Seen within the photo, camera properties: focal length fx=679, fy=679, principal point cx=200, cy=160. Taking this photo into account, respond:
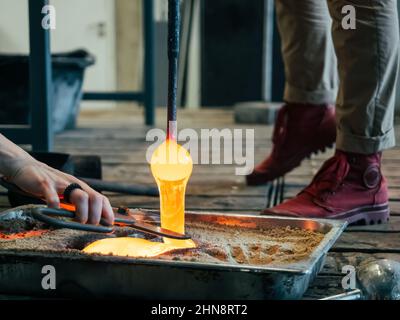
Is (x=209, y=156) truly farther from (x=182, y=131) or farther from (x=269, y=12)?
(x=269, y=12)

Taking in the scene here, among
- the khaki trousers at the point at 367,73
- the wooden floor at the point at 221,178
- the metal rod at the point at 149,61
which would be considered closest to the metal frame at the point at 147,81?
the metal rod at the point at 149,61

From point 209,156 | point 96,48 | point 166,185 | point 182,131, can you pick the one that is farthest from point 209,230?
point 96,48

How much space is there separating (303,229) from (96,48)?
3.42 m

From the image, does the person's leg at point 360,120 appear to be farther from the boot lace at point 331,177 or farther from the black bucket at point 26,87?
the black bucket at point 26,87

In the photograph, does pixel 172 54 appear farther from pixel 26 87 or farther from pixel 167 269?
pixel 26 87

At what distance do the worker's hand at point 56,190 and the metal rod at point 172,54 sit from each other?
14 cm

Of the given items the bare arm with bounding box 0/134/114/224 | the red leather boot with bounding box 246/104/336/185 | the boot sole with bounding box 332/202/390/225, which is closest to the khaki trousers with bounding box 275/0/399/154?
the boot sole with bounding box 332/202/390/225

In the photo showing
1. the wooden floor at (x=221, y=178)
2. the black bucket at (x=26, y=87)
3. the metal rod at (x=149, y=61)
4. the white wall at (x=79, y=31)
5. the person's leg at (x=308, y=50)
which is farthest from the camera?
the white wall at (x=79, y=31)

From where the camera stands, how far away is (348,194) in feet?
4.43

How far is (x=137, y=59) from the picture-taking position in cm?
459

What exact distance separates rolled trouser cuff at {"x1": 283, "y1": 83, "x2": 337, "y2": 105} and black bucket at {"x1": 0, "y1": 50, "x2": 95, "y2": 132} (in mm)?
1113

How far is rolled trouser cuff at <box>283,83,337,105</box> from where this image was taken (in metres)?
1.66

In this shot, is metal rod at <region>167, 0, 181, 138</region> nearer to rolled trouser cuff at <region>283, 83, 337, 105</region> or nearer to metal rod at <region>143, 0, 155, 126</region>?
rolled trouser cuff at <region>283, 83, 337, 105</region>

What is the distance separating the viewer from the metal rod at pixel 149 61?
3.01 metres
